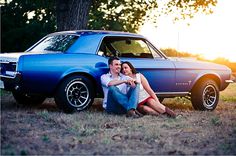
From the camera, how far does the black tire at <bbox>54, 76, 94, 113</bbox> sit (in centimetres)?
900

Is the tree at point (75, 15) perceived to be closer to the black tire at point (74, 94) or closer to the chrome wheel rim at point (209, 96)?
the chrome wheel rim at point (209, 96)

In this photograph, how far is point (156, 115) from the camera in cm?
926

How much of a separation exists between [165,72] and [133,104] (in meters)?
1.58

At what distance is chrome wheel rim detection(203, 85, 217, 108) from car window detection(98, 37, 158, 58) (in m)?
1.59

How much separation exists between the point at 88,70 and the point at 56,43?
3.41ft

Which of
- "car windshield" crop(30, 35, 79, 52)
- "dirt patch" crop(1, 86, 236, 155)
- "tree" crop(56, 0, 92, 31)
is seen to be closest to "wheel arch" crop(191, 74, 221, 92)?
"dirt patch" crop(1, 86, 236, 155)

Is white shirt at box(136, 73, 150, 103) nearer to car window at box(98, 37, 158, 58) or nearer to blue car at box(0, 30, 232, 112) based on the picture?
blue car at box(0, 30, 232, 112)

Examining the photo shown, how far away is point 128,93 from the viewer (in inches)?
362

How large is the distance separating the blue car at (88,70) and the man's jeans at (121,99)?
429mm

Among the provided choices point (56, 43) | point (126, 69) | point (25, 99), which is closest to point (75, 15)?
point (25, 99)

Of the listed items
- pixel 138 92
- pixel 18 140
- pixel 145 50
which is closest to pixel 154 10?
pixel 145 50

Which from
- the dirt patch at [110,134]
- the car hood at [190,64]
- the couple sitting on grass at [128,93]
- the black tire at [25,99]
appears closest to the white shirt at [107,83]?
the couple sitting on grass at [128,93]

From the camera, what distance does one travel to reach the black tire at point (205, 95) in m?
10.9

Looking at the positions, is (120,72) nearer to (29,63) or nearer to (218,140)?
(29,63)
